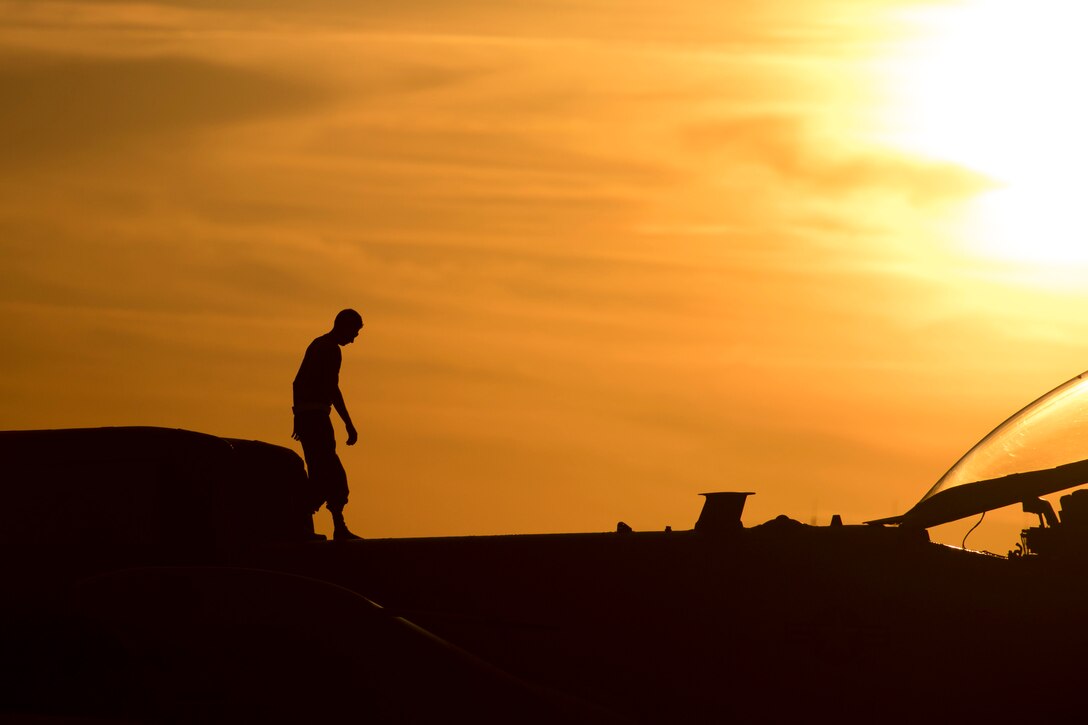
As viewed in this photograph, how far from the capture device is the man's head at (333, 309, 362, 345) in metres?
11.8

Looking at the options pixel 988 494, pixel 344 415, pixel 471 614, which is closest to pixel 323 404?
pixel 344 415

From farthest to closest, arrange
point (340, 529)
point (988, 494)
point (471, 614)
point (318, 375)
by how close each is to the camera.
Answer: point (318, 375)
point (340, 529)
point (471, 614)
point (988, 494)

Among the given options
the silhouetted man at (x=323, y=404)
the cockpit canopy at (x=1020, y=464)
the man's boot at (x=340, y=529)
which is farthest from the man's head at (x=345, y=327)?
the cockpit canopy at (x=1020, y=464)

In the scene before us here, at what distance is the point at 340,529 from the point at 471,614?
2.04m

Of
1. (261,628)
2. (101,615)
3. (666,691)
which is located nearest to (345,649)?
(261,628)

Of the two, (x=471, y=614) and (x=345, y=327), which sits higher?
(x=345, y=327)

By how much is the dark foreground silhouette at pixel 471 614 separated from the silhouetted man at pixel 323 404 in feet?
5.31

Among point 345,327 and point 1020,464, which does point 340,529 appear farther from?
point 1020,464

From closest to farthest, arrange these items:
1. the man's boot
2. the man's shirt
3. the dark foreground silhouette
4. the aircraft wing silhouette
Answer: the dark foreground silhouette, the aircraft wing silhouette, the man's boot, the man's shirt

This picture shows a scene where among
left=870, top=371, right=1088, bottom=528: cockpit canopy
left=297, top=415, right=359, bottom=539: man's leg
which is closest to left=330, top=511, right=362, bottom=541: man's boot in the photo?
left=297, top=415, right=359, bottom=539: man's leg

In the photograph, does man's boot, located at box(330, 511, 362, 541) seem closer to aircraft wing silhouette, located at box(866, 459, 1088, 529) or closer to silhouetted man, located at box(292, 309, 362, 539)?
silhouetted man, located at box(292, 309, 362, 539)

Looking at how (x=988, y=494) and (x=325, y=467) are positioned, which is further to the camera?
(x=325, y=467)

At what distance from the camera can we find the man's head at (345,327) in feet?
38.8

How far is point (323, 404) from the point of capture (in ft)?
38.1
